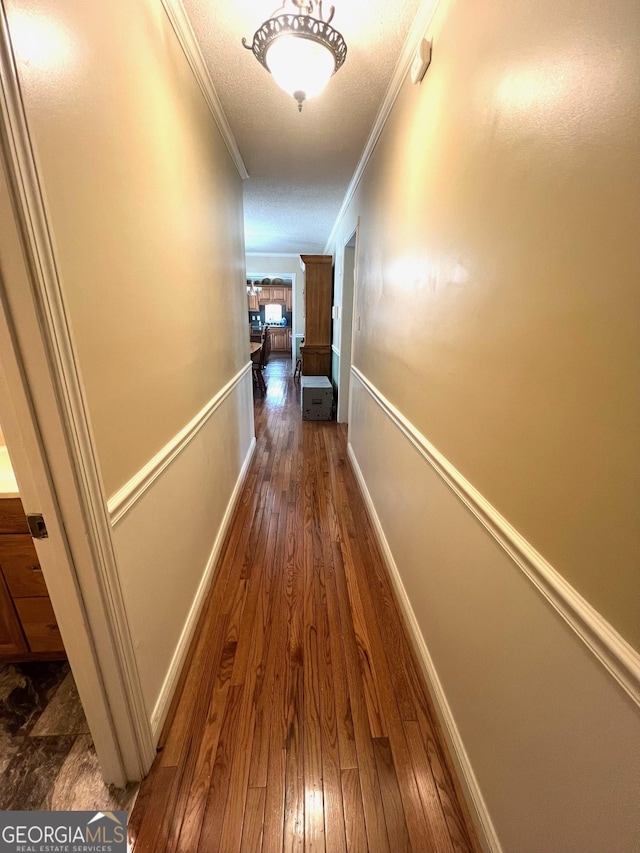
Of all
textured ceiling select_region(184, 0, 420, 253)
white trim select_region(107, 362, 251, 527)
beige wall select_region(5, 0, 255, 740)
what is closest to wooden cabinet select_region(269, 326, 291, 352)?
textured ceiling select_region(184, 0, 420, 253)

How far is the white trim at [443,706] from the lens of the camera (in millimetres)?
873

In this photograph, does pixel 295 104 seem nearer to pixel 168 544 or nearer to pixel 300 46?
pixel 300 46

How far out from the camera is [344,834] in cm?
92

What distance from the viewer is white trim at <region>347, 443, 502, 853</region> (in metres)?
0.87

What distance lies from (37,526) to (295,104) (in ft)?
7.95

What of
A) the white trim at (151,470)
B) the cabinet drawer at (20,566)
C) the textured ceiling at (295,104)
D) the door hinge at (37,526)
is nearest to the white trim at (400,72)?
the textured ceiling at (295,104)

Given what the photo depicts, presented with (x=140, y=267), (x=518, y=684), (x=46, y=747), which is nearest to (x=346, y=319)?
(x=140, y=267)

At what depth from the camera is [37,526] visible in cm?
75

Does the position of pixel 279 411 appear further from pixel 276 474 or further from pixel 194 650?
pixel 194 650

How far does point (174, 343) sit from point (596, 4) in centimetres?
136

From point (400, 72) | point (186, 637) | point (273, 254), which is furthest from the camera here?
point (273, 254)

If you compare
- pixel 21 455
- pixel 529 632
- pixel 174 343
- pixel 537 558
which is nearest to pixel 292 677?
pixel 529 632

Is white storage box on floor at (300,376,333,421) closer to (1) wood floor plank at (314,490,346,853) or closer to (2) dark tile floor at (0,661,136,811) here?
(1) wood floor plank at (314,490,346,853)

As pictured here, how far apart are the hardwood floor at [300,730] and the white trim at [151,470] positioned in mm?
869
